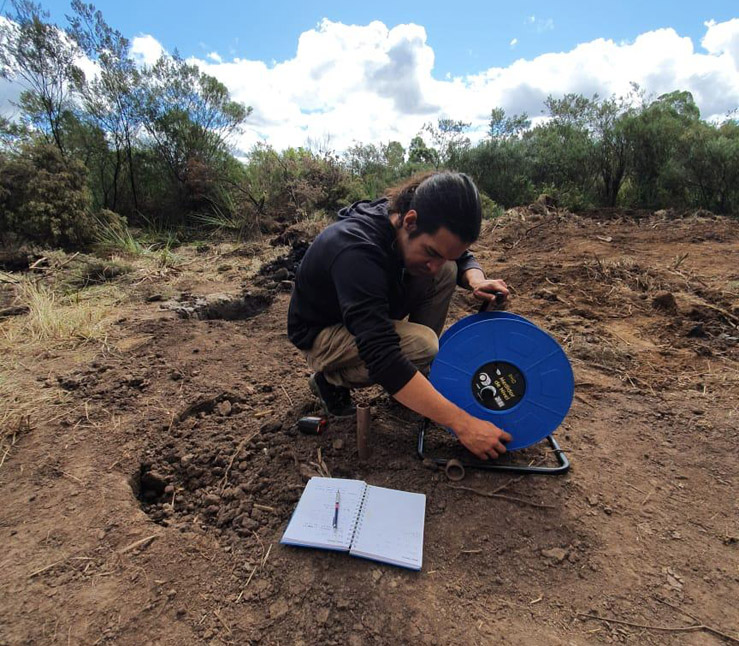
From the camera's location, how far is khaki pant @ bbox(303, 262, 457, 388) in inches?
89.1

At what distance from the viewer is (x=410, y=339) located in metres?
2.26

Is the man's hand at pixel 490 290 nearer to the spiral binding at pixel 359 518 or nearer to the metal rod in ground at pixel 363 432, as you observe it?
the metal rod in ground at pixel 363 432

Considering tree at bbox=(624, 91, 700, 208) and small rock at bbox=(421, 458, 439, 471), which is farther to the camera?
tree at bbox=(624, 91, 700, 208)

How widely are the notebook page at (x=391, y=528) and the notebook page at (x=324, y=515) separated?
0.14ft

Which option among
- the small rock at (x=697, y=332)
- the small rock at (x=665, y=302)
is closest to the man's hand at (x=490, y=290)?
the small rock at (x=697, y=332)

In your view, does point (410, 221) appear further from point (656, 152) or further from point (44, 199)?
point (656, 152)

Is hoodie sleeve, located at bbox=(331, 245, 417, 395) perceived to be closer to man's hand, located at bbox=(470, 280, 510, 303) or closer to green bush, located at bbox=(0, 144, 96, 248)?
man's hand, located at bbox=(470, 280, 510, 303)

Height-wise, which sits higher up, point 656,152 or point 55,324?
point 656,152

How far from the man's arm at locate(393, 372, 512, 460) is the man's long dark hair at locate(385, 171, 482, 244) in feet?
1.99

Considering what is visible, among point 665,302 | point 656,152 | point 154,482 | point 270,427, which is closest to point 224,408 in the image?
point 270,427

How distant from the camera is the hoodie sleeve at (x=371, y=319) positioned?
172cm

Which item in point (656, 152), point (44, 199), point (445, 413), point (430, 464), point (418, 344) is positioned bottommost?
point (430, 464)

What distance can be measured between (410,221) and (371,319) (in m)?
0.47

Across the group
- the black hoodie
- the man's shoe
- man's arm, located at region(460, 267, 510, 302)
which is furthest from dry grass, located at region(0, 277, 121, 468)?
man's arm, located at region(460, 267, 510, 302)
